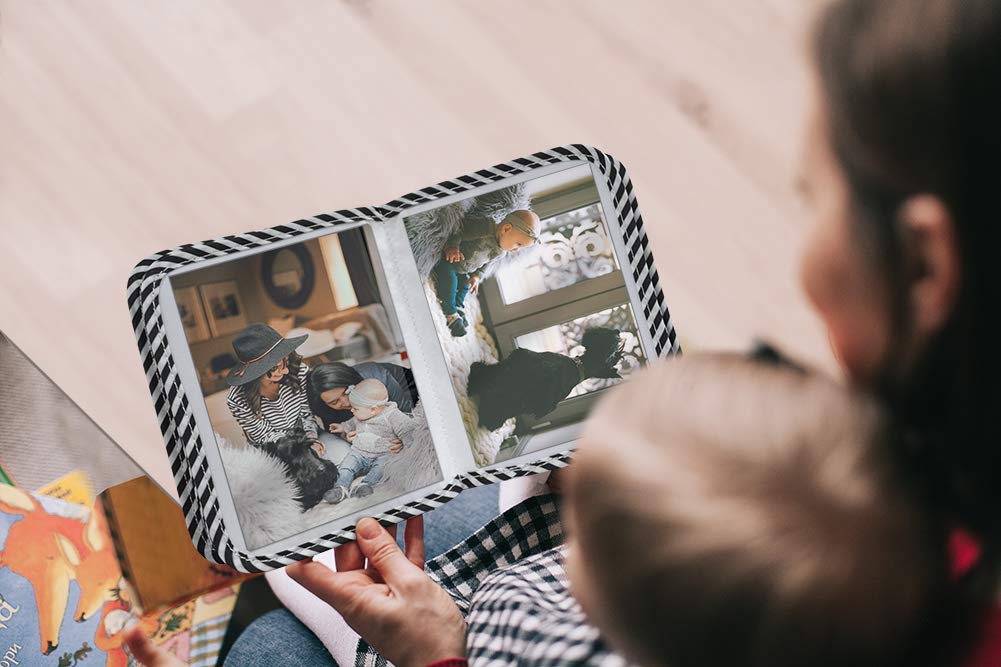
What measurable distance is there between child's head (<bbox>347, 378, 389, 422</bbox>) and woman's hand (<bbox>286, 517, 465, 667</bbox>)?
0.10 meters

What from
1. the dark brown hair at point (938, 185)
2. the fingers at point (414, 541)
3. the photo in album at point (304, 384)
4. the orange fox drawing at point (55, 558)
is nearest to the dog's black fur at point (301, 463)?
the photo in album at point (304, 384)

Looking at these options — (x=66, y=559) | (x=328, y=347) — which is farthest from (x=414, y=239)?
(x=66, y=559)

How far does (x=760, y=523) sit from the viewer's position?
32 cm

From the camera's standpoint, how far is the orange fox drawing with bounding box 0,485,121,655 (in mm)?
649

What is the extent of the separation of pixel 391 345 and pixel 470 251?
12 centimetres

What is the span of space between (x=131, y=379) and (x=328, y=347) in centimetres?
24

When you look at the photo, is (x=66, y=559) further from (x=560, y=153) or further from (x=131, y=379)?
(x=560, y=153)

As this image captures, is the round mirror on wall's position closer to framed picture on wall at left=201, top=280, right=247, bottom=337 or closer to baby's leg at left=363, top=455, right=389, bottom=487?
framed picture on wall at left=201, top=280, right=247, bottom=337

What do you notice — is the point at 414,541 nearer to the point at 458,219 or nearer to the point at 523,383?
the point at 523,383

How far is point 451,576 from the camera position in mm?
716

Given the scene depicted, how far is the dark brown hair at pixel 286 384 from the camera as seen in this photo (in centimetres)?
65

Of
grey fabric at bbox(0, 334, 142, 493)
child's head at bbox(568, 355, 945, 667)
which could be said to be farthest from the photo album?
child's head at bbox(568, 355, 945, 667)

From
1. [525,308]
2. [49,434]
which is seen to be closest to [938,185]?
[525,308]

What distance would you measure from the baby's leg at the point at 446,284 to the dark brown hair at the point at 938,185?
0.39m
